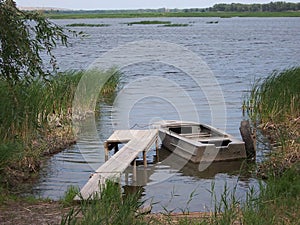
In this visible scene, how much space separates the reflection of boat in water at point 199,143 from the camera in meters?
12.1

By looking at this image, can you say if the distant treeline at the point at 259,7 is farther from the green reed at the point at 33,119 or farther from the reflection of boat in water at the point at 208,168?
the reflection of boat in water at the point at 208,168

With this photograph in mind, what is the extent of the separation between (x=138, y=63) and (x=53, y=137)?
23.2 meters

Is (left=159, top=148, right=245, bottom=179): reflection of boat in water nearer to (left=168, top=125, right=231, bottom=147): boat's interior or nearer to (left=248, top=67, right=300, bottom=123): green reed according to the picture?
(left=168, top=125, right=231, bottom=147): boat's interior

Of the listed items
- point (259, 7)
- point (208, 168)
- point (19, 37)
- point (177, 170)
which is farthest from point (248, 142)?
point (259, 7)

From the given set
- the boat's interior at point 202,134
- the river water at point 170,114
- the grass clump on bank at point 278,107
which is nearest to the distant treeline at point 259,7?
the river water at point 170,114

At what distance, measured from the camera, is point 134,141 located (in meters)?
12.5

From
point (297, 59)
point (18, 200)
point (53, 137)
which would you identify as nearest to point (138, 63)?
point (297, 59)

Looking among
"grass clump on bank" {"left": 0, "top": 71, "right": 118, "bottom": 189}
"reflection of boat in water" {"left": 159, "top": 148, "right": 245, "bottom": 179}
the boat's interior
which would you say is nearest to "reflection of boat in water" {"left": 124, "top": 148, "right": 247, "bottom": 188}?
"reflection of boat in water" {"left": 159, "top": 148, "right": 245, "bottom": 179}

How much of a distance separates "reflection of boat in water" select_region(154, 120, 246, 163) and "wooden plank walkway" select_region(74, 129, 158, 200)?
1.45 feet

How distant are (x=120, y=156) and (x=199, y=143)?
1.88m

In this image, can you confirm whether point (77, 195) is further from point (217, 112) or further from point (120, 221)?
point (217, 112)

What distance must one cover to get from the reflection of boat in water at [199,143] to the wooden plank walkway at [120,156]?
0.44 metres

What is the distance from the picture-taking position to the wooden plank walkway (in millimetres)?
8802

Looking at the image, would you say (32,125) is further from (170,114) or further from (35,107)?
(170,114)
